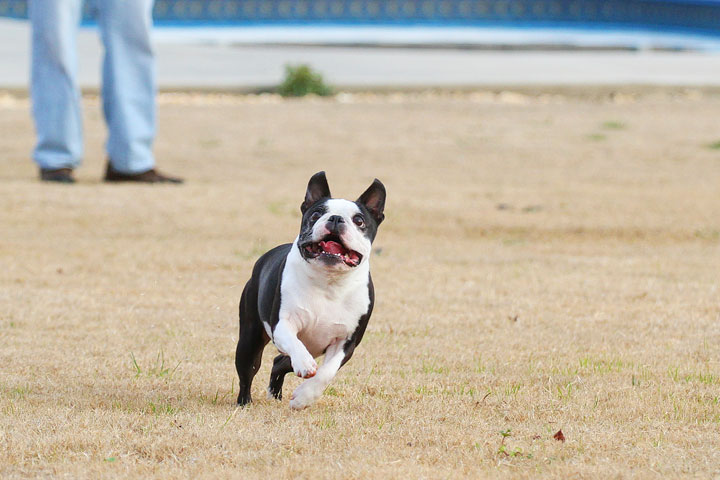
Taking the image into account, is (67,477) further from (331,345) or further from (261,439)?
(331,345)

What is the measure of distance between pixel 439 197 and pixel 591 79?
1234cm

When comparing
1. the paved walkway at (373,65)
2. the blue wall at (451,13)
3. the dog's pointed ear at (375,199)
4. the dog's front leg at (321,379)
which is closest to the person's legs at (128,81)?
the dog's pointed ear at (375,199)

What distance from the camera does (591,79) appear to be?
2267 centimetres

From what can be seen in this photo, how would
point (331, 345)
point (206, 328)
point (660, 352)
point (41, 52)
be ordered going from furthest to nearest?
point (41, 52) < point (206, 328) < point (660, 352) < point (331, 345)

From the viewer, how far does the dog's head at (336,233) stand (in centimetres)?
421

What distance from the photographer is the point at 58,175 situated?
11.6m

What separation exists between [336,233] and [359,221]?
0.69 ft

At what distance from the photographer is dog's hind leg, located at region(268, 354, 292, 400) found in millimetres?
4701

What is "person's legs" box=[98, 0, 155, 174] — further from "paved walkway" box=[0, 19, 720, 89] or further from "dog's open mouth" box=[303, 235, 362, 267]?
"paved walkway" box=[0, 19, 720, 89]

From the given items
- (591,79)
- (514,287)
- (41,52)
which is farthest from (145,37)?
(591,79)

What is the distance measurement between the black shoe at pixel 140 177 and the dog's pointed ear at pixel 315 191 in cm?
732

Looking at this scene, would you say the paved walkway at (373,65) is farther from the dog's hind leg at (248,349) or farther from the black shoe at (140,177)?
the dog's hind leg at (248,349)

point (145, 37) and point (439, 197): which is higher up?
point (145, 37)

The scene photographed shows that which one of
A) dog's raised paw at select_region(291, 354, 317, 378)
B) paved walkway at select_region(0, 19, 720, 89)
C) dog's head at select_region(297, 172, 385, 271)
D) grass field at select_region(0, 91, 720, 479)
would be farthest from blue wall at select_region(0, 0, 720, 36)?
dog's raised paw at select_region(291, 354, 317, 378)
